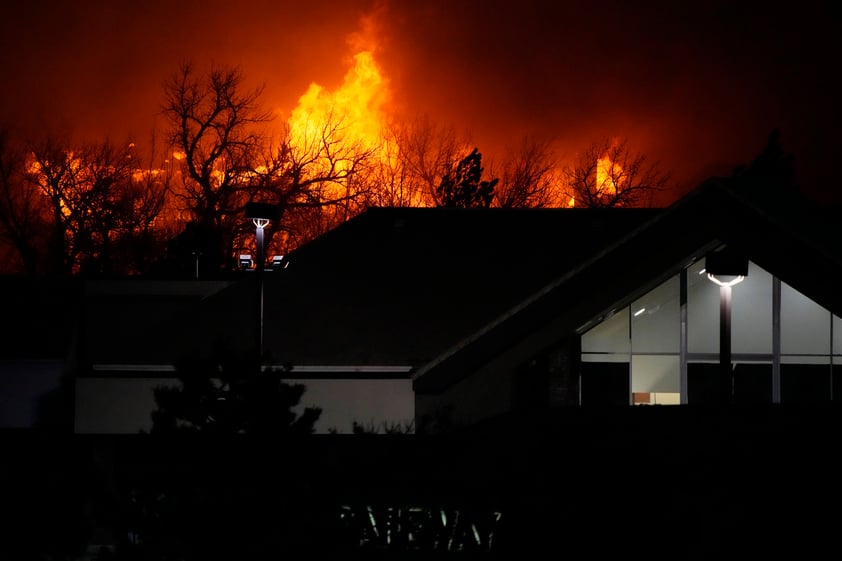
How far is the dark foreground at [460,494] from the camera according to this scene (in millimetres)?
10602

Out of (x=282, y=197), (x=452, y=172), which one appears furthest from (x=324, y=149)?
(x=452, y=172)

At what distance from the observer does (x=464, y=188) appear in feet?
213

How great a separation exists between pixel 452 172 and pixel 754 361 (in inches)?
1725

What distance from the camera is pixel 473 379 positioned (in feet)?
68.3

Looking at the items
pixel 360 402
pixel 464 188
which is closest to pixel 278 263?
pixel 360 402

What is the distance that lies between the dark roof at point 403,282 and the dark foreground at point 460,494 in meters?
7.41

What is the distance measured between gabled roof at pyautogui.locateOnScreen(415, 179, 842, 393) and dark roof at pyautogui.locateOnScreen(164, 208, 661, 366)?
3341 millimetres

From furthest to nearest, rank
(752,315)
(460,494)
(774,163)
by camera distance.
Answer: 1. (774,163)
2. (752,315)
3. (460,494)

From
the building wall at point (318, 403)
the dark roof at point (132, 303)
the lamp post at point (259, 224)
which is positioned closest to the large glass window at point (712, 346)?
the building wall at point (318, 403)

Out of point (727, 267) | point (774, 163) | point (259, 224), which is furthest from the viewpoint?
point (774, 163)

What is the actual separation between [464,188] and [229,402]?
54.3 meters

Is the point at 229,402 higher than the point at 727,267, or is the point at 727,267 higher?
the point at 727,267

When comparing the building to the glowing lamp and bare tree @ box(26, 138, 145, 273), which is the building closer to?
the glowing lamp

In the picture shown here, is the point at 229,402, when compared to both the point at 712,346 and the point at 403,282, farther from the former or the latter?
the point at 403,282
